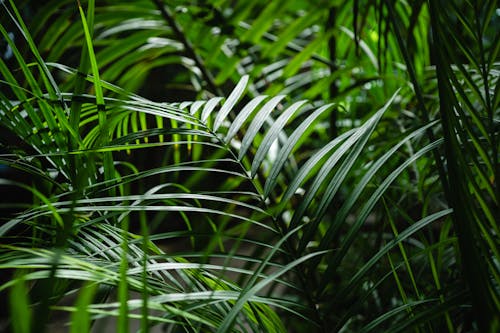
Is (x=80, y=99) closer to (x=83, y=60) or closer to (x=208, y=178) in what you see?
(x=83, y=60)

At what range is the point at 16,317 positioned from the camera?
192mm

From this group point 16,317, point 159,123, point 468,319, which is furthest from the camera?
point 159,123

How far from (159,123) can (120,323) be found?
0.37 metres

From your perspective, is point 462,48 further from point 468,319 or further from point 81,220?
point 81,220

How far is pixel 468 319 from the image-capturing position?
42 cm

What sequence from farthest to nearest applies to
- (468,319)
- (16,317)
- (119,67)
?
(119,67), (468,319), (16,317)

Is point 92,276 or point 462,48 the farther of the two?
point 462,48

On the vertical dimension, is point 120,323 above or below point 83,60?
below

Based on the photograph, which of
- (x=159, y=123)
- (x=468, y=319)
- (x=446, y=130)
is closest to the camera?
(x=446, y=130)

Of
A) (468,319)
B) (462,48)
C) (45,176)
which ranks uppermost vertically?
(462,48)

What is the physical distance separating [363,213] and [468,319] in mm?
151

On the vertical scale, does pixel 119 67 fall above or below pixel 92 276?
above

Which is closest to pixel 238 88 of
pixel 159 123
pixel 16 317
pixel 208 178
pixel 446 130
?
pixel 159 123

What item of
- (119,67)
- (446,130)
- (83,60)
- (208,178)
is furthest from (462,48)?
(208,178)
